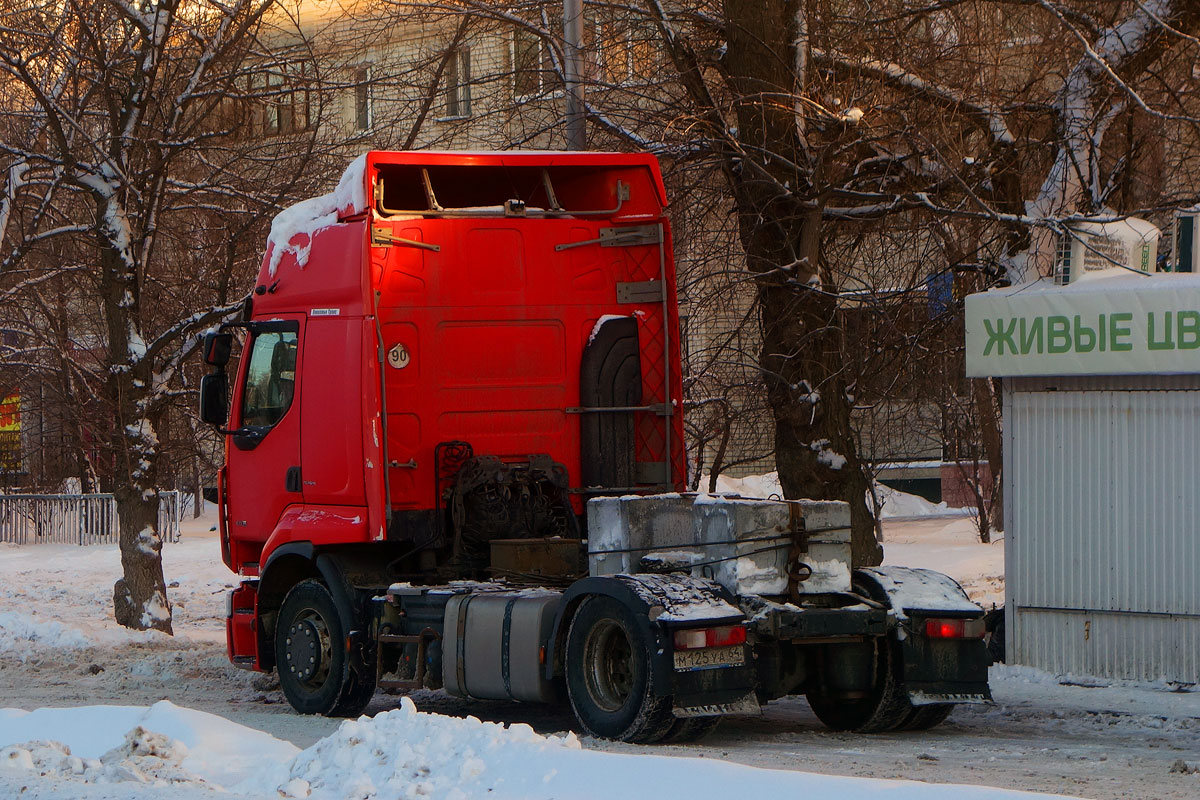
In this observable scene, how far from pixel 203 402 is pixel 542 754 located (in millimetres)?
5430

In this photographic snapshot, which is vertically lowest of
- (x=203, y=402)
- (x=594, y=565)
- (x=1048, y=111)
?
(x=594, y=565)

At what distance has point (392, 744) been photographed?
690cm

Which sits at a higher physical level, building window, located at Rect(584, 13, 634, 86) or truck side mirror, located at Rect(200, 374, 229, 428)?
building window, located at Rect(584, 13, 634, 86)

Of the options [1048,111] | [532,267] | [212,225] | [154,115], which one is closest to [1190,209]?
[1048,111]

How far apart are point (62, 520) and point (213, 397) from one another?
20.7 m

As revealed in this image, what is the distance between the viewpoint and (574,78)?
13.3 m

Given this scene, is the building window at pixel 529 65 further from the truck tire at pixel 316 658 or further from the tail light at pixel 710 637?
the tail light at pixel 710 637

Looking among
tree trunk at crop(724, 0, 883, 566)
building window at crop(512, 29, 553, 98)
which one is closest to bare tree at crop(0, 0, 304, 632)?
building window at crop(512, 29, 553, 98)

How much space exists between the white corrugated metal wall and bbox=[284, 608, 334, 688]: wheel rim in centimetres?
485

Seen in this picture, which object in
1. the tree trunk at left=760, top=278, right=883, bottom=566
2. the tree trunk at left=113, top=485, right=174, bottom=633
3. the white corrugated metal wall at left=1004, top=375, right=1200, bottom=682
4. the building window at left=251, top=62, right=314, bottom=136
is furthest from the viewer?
the tree trunk at left=113, top=485, right=174, bottom=633

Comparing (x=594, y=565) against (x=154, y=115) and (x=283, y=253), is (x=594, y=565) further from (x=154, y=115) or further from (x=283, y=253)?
(x=154, y=115)

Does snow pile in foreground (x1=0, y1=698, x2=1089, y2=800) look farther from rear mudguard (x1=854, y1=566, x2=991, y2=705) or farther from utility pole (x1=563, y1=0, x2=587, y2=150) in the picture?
utility pole (x1=563, y1=0, x2=587, y2=150)

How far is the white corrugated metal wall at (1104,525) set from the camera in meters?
10.5

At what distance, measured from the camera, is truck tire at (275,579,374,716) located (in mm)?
10422
